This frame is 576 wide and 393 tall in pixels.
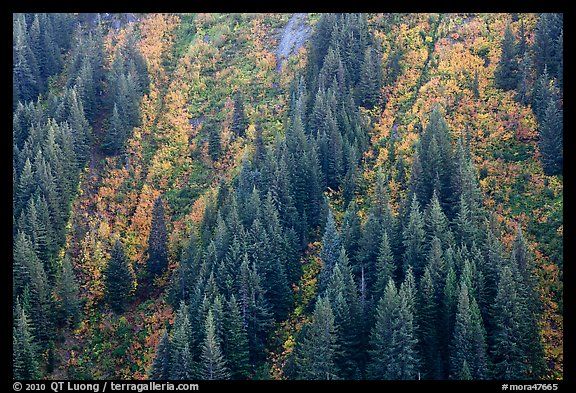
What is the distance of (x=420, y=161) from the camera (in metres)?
57.8

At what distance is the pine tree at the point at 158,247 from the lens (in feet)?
216

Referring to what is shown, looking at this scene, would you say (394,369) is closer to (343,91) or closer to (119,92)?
(343,91)

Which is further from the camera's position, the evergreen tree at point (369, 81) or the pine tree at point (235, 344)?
the evergreen tree at point (369, 81)

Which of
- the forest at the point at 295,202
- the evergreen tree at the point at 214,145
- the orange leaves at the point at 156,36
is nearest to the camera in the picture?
the forest at the point at 295,202

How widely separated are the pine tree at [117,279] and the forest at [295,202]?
21cm

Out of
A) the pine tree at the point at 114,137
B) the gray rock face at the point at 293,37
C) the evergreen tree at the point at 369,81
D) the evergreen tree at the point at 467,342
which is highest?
the gray rock face at the point at 293,37

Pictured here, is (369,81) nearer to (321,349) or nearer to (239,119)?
(239,119)

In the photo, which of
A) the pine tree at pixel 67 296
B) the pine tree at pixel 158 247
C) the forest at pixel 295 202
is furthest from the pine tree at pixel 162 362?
the pine tree at pixel 158 247

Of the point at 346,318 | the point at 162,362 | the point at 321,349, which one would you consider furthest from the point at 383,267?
the point at 162,362

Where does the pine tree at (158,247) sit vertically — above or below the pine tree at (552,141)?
below

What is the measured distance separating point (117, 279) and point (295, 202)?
20872 mm

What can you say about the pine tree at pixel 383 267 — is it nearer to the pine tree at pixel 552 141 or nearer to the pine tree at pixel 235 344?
the pine tree at pixel 235 344

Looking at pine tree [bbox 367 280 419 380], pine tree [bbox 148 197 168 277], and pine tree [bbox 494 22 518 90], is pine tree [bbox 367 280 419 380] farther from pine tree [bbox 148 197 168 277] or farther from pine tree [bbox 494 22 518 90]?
pine tree [bbox 494 22 518 90]
